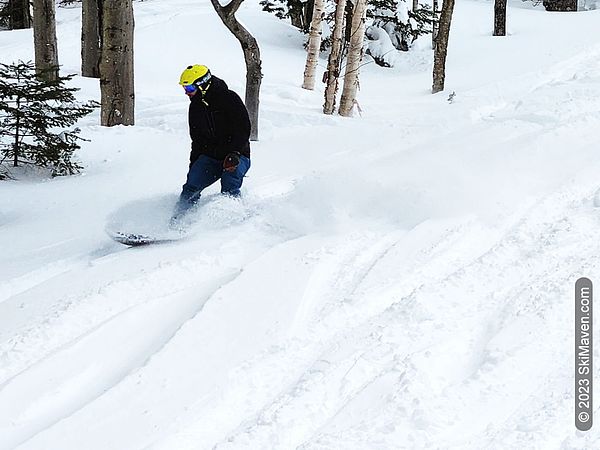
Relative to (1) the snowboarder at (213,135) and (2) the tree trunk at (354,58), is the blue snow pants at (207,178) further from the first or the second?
(2) the tree trunk at (354,58)

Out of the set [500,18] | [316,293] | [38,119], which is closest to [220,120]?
[316,293]

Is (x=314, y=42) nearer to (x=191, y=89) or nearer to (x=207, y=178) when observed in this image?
(x=207, y=178)

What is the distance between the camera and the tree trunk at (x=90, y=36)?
608 inches

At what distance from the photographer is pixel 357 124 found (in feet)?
37.1

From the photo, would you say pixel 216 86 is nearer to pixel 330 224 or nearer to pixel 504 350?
pixel 330 224

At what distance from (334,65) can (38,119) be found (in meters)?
6.49

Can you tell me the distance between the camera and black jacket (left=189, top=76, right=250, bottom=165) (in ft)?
22.3

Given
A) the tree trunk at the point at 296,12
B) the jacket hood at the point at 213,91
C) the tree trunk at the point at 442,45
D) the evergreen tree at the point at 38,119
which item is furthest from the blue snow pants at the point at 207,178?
the tree trunk at the point at 296,12

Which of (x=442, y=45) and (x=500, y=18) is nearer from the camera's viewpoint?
(x=442, y=45)

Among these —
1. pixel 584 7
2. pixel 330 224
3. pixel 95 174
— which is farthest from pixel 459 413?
pixel 584 7

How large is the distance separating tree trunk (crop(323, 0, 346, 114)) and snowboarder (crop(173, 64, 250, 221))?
6680 mm

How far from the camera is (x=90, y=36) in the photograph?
15547mm

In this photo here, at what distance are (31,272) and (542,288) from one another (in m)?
3.96

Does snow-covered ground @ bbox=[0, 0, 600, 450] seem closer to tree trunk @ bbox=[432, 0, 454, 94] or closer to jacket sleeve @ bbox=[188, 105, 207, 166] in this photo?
jacket sleeve @ bbox=[188, 105, 207, 166]
